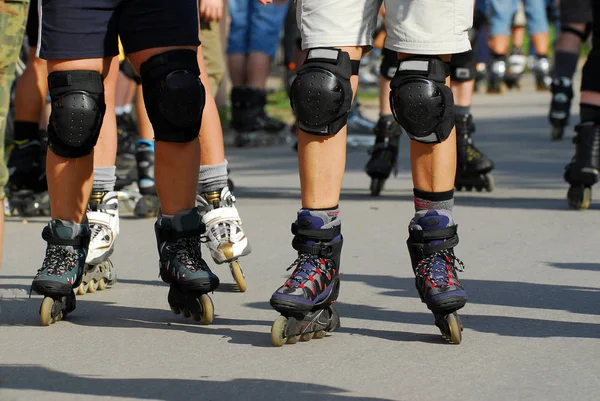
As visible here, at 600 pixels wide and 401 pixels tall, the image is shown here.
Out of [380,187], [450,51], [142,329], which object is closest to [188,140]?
[142,329]

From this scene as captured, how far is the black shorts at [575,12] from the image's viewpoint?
8805mm

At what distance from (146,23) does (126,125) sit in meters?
4.67

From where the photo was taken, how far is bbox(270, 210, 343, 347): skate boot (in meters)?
3.64

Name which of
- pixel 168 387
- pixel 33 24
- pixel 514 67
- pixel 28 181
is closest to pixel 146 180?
pixel 28 181

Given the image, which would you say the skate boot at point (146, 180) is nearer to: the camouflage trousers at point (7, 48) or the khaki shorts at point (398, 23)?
the khaki shorts at point (398, 23)

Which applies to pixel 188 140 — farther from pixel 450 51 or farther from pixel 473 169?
pixel 473 169

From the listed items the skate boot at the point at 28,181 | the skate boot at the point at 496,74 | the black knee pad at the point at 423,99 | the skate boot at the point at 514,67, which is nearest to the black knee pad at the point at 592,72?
the black knee pad at the point at 423,99

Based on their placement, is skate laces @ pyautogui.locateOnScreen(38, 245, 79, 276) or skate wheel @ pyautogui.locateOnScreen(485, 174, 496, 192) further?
skate wheel @ pyautogui.locateOnScreen(485, 174, 496, 192)

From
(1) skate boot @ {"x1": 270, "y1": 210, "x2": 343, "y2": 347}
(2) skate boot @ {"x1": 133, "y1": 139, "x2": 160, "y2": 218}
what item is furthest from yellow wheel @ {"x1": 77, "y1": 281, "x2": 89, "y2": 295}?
(2) skate boot @ {"x1": 133, "y1": 139, "x2": 160, "y2": 218}

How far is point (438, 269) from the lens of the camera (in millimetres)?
3756

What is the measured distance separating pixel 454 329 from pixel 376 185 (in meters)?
3.57

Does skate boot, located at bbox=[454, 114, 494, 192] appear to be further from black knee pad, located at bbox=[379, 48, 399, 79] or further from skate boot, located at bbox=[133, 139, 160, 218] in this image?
skate boot, located at bbox=[133, 139, 160, 218]

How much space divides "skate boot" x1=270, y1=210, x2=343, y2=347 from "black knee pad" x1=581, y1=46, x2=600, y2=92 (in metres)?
2.78

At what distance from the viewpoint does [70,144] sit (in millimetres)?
3961
